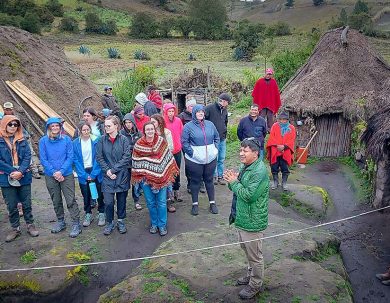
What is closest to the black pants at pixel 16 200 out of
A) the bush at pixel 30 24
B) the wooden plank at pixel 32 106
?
the wooden plank at pixel 32 106

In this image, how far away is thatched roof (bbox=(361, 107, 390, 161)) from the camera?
8.24 metres

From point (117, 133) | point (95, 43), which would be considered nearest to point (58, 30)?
point (95, 43)

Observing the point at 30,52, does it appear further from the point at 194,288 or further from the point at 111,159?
the point at 194,288

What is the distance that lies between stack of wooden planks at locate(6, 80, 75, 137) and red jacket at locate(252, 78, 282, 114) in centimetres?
516

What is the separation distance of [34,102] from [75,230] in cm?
514

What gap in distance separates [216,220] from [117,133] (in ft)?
7.60

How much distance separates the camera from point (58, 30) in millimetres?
50969

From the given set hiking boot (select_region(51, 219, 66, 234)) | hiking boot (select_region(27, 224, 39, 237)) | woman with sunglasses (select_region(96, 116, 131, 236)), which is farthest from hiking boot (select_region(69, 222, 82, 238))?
woman with sunglasses (select_region(96, 116, 131, 236))

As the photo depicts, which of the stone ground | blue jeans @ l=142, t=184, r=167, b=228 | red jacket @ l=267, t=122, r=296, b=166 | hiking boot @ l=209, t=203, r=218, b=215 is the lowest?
the stone ground

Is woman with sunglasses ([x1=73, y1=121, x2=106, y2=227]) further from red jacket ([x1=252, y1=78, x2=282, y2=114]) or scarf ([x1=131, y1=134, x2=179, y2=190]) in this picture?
red jacket ([x1=252, y1=78, x2=282, y2=114])

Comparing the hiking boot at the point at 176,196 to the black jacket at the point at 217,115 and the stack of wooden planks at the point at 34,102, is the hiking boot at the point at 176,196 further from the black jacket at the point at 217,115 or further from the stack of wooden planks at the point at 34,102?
the stack of wooden planks at the point at 34,102

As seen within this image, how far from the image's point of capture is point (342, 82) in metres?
12.8

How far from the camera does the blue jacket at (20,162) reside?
21.5 feet

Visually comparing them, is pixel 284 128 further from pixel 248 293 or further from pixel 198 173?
pixel 248 293
